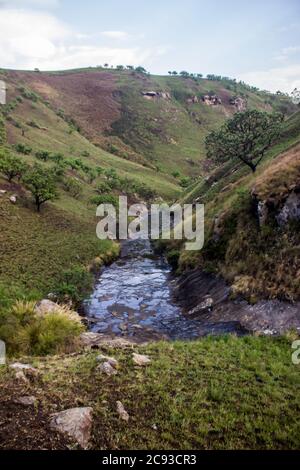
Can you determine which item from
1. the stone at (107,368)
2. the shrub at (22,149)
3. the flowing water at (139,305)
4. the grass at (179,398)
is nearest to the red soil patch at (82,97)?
the shrub at (22,149)

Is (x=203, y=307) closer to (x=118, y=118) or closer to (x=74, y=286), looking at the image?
(x=74, y=286)

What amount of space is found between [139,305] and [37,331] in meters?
14.1

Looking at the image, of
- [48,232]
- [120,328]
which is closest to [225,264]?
[120,328]

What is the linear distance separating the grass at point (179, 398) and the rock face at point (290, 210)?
1271 centimetres

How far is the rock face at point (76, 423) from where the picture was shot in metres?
9.73

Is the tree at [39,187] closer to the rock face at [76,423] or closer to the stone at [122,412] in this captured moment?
the stone at [122,412]

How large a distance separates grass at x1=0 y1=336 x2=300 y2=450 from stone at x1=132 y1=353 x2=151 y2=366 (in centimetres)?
26

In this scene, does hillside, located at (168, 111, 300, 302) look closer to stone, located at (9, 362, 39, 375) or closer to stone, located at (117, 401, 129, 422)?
stone, located at (117, 401, 129, 422)

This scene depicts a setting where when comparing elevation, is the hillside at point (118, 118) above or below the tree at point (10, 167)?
above

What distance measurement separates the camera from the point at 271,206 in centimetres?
2875

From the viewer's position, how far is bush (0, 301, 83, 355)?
16.4m

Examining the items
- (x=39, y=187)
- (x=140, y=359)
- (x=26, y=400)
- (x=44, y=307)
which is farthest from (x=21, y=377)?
(x=39, y=187)

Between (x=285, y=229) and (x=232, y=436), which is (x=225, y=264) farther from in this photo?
(x=232, y=436)

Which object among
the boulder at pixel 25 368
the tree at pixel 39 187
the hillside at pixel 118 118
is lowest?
the boulder at pixel 25 368
